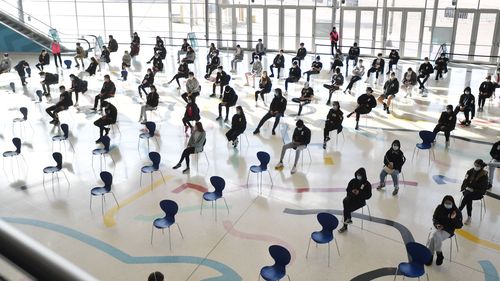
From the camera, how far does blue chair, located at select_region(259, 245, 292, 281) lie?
22.2ft

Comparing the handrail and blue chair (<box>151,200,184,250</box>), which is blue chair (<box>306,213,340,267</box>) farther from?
the handrail

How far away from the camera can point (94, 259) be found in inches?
319

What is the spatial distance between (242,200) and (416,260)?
13.7 ft

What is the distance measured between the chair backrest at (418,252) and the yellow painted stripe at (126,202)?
559cm

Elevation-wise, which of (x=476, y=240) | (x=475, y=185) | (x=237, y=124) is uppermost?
(x=237, y=124)

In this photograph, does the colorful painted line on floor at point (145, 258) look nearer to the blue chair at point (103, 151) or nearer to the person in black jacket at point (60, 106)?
the blue chair at point (103, 151)

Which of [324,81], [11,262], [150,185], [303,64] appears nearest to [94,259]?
[150,185]

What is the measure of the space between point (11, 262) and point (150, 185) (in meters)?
10.3

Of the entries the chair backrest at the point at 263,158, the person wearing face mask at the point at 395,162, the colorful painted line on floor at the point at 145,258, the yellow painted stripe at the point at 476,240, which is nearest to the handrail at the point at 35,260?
the colorful painted line on floor at the point at 145,258

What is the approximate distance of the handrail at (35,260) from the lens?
91 centimetres

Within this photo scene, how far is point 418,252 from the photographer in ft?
22.8

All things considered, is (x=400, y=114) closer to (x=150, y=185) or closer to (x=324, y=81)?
(x=324, y=81)

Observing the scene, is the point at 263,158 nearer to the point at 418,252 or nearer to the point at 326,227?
the point at 326,227

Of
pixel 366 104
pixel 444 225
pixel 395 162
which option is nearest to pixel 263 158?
pixel 395 162
